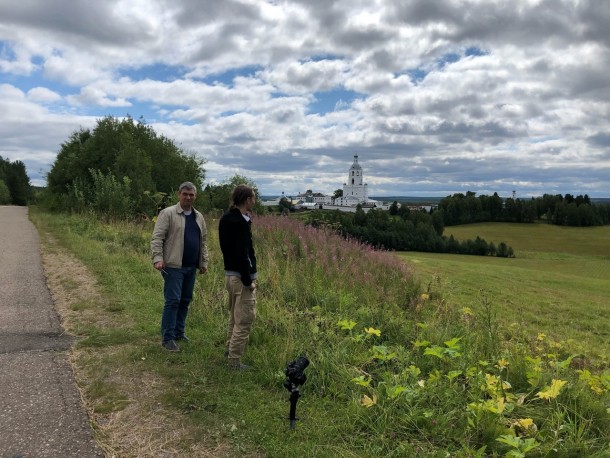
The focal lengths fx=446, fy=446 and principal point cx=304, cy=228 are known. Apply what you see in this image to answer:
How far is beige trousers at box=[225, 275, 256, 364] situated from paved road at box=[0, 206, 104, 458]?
59.4 inches

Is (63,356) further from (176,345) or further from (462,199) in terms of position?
(462,199)

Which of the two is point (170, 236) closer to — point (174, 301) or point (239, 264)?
point (174, 301)

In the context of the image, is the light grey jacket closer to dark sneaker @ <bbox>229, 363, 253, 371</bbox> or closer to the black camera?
dark sneaker @ <bbox>229, 363, 253, 371</bbox>

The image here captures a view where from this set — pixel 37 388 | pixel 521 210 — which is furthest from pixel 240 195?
pixel 521 210

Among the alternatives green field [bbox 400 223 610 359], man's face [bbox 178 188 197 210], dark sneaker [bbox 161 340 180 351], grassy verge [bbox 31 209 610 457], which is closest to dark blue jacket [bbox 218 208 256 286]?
man's face [bbox 178 188 197 210]

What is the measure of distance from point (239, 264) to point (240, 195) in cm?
71

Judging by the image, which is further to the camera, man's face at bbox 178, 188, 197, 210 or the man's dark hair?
man's face at bbox 178, 188, 197, 210

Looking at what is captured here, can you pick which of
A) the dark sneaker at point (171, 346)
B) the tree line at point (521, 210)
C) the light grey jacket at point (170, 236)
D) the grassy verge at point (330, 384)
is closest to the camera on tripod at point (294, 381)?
the grassy verge at point (330, 384)

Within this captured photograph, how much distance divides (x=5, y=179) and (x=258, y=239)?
102 metres

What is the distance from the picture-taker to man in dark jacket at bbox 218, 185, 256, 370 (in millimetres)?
4602

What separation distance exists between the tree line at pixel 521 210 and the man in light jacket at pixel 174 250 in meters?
108

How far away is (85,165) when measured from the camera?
29359 millimetres

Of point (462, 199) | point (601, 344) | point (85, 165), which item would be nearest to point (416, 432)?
point (601, 344)

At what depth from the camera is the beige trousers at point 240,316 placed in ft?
15.5
